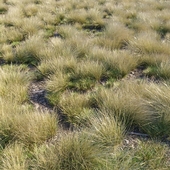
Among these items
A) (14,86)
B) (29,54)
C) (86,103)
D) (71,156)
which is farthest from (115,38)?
(71,156)

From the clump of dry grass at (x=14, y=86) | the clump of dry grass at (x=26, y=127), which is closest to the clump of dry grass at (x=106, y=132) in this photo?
the clump of dry grass at (x=26, y=127)

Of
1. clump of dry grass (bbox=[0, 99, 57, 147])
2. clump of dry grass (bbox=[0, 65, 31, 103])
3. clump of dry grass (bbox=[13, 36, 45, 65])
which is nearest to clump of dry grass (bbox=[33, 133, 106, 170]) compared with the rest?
clump of dry grass (bbox=[0, 99, 57, 147])

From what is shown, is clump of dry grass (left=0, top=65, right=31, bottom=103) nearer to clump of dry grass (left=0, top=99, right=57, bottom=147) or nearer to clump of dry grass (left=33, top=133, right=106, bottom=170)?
clump of dry grass (left=0, top=99, right=57, bottom=147)

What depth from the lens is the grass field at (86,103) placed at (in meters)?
2.92

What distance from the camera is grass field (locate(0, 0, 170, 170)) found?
115 inches

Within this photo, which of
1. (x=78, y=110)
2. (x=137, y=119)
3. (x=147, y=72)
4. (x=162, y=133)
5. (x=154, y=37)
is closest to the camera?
(x=162, y=133)

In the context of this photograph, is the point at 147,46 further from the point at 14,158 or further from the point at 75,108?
the point at 14,158

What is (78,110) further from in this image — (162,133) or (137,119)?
(162,133)

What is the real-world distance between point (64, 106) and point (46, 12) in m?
8.36

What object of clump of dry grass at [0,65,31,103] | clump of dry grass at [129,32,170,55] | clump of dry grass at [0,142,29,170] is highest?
clump of dry grass at [129,32,170,55]

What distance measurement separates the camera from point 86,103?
4.25m

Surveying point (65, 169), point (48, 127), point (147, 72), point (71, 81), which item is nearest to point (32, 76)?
point (71, 81)

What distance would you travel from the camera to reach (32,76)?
555cm

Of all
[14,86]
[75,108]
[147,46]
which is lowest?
[75,108]
